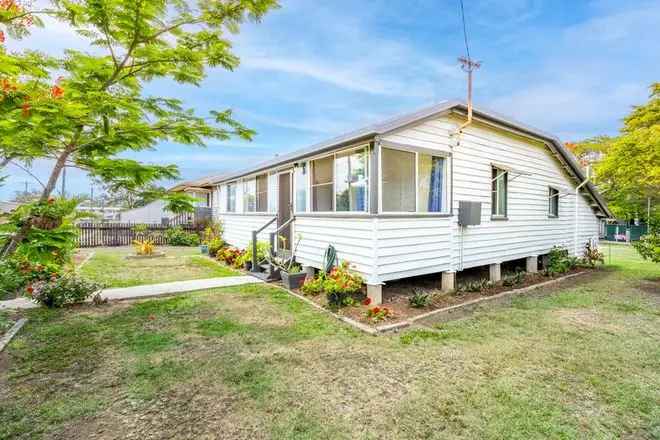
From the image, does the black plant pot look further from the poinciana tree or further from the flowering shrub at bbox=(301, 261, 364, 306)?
the poinciana tree

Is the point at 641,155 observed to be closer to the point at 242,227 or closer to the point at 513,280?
the point at 513,280

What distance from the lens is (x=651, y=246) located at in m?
7.98

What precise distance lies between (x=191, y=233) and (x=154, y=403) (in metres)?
16.7

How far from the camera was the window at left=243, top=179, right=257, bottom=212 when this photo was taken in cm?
1164

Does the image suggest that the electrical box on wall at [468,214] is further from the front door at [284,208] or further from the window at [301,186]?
the front door at [284,208]

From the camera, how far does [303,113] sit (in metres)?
25.3

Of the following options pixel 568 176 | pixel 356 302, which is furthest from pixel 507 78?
pixel 356 302

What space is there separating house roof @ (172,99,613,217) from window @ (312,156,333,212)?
1.25 feet

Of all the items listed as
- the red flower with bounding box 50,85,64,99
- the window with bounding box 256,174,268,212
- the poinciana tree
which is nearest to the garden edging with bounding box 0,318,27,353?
the poinciana tree

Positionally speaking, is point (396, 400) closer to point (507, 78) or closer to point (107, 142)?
point (107, 142)

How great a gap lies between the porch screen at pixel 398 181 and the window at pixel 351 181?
0.39 m

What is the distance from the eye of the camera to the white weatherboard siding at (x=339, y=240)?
18.8ft

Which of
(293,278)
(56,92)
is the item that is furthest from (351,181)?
(56,92)

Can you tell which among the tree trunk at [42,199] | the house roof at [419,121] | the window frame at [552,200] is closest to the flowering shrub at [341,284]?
the house roof at [419,121]
